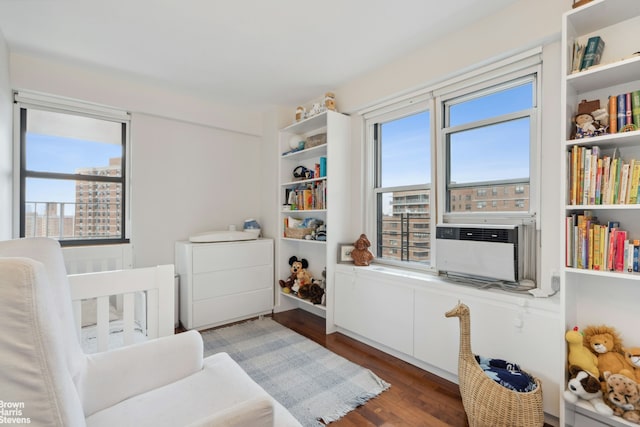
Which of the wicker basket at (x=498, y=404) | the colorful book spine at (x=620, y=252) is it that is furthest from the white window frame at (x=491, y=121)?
the wicker basket at (x=498, y=404)

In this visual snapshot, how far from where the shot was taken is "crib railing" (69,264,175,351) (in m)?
1.40

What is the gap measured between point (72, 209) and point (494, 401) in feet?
12.0

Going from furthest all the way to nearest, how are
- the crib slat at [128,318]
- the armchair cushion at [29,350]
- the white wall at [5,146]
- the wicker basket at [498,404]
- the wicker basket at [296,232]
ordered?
1. the wicker basket at [296,232]
2. the white wall at [5,146]
3. the crib slat at [128,318]
4. the wicker basket at [498,404]
5. the armchair cushion at [29,350]

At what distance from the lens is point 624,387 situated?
50.8 inches

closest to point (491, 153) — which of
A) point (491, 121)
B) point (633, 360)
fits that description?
point (491, 121)

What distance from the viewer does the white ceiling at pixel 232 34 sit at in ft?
6.07

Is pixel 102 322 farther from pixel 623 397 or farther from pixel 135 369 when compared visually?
pixel 623 397

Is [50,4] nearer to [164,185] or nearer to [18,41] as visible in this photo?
[18,41]

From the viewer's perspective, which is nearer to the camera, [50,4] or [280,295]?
[50,4]

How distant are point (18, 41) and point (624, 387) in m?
4.29

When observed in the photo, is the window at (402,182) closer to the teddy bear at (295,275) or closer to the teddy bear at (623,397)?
the teddy bear at (295,275)

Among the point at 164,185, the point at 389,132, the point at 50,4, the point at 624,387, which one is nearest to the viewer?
the point at 624,387

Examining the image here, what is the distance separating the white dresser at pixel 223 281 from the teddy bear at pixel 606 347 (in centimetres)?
276

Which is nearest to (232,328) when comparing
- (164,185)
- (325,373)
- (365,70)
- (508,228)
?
(325,373)
